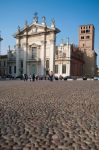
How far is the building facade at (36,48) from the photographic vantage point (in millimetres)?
60594

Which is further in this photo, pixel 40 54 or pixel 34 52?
pixel 34 52

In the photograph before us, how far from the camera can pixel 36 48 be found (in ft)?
210

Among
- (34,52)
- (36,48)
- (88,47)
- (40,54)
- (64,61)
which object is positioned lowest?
(64,61)

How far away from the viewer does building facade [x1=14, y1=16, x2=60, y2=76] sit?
199 ft

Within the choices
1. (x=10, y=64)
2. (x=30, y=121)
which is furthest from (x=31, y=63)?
(x=30, y=121)

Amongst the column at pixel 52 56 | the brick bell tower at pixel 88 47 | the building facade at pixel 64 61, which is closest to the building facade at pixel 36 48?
the column at pixel 52 56

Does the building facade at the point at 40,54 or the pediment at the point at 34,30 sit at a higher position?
the pediment at the point at 34,30

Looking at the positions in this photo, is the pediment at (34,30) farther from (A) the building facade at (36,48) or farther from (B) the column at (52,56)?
(B) the column at (52,56)

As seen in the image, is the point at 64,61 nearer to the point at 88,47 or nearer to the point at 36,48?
the point at 36,48

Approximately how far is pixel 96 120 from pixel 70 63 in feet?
183

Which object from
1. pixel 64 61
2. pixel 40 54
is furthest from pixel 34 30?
pixel 64 61

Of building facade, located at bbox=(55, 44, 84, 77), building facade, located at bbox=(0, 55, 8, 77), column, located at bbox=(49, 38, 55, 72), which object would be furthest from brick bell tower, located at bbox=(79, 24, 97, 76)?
building facade, located at bbox=(0, 55, 8, 77)

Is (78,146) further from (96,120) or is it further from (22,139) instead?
(96,120)

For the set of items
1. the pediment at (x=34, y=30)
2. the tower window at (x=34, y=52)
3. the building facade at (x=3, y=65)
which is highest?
the pediment at (x=34, y=30)
